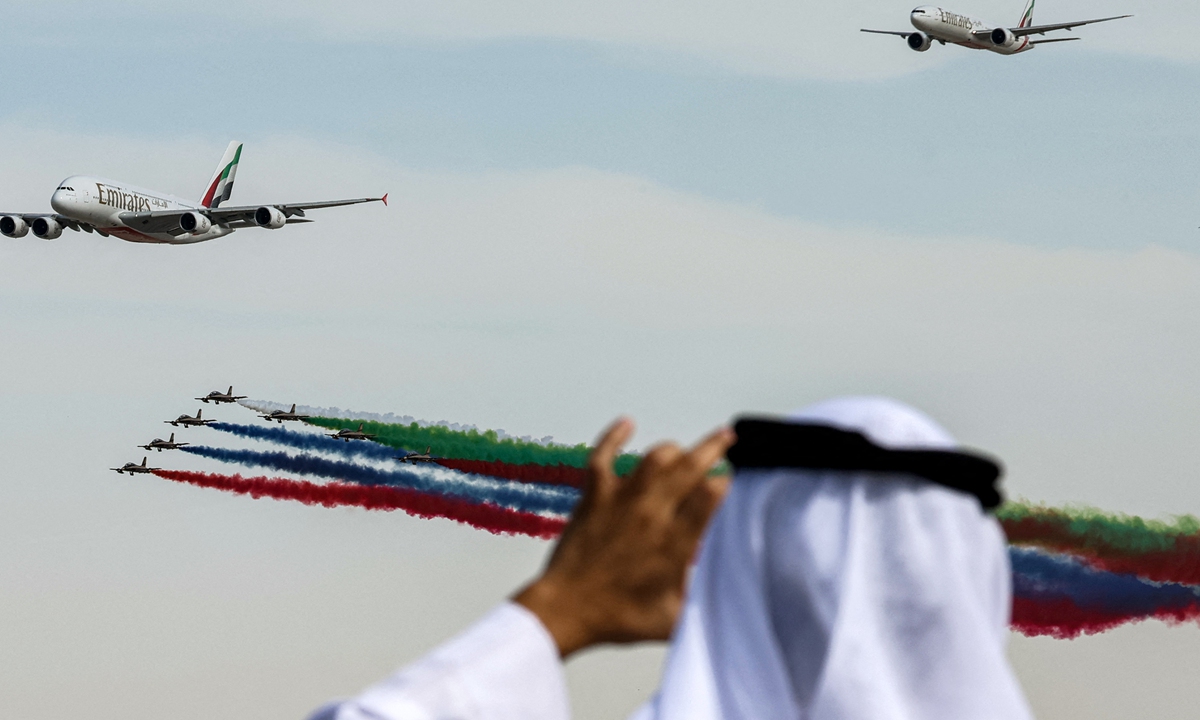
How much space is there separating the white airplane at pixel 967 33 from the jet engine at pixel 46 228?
42.9m

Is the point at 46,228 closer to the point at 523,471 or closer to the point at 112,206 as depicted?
the point at 112,206

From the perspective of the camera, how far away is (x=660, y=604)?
3.27 m

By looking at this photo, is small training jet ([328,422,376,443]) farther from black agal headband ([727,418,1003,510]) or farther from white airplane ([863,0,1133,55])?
black agal headband ([727,418,1003,510])

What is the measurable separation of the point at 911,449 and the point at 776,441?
311 mm

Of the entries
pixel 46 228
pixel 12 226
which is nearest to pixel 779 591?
pixel 46 228

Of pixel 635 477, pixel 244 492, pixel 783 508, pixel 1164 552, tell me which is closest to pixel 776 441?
pixel 783 508

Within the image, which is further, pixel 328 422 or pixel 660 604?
pixel 328 422

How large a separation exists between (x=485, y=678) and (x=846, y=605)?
817 millimetres

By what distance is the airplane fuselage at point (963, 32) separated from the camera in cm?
7500

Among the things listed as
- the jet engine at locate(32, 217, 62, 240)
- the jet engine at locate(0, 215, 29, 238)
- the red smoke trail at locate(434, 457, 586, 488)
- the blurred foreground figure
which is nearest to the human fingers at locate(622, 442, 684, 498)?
the blurred foreground figure

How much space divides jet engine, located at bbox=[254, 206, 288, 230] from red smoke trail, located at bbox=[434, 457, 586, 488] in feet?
44.8

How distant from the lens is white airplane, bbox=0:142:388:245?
226ft

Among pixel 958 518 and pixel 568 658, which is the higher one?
pixel 958 518

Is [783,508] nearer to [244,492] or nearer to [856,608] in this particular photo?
[856,608]
